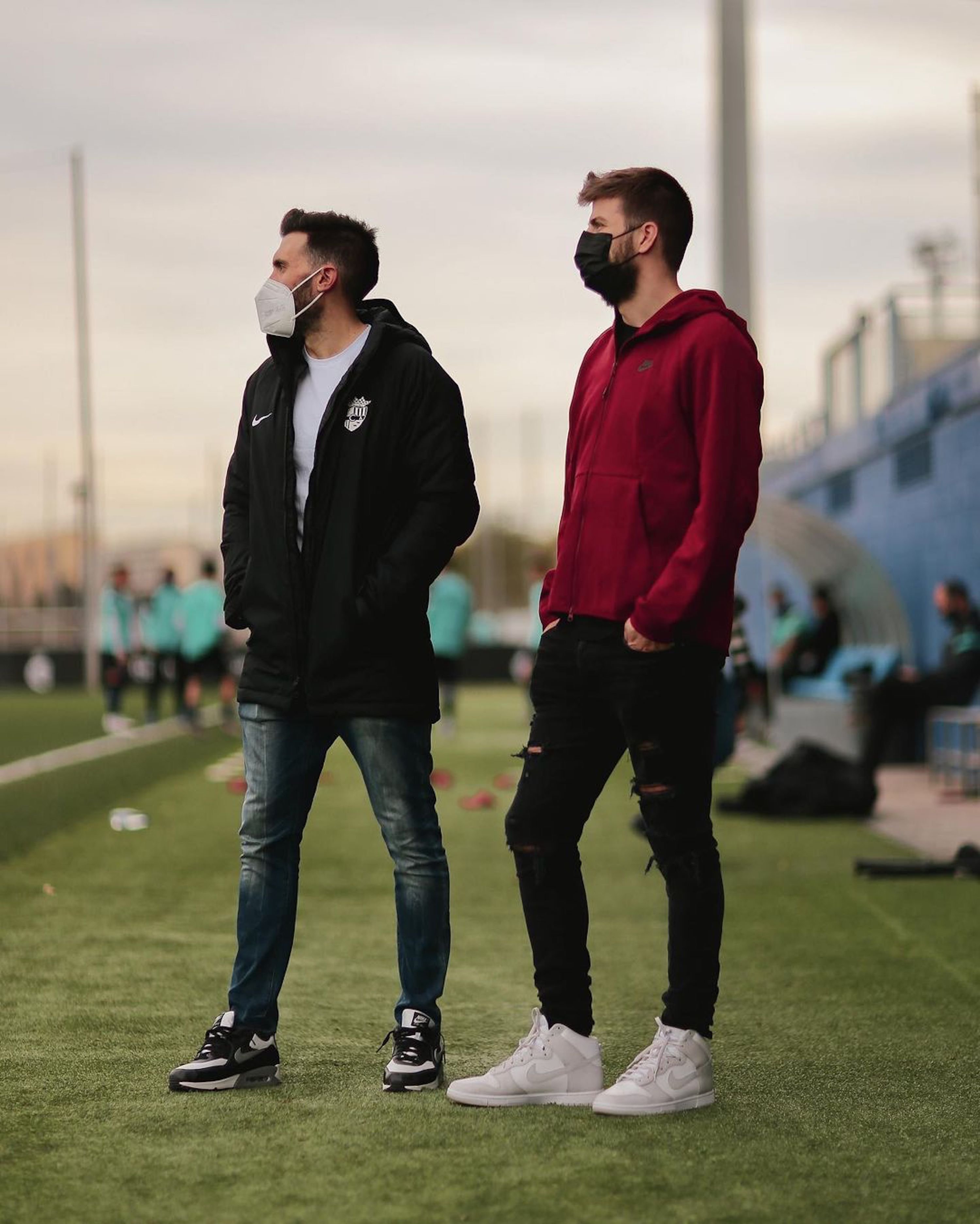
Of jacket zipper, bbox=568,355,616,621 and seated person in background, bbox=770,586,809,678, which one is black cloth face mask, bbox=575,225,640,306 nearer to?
jacket zipper, bbox=568,355,616,621

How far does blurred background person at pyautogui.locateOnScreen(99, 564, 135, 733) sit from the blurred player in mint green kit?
774 millimetres

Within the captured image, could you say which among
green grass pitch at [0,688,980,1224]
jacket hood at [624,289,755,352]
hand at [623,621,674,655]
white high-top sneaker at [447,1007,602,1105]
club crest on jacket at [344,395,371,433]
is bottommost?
green grass pitch at [0,688,980,1224]

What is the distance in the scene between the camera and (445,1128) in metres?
3.75

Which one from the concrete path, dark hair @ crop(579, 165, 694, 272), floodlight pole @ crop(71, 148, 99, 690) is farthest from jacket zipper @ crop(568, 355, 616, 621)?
floodlight pole @ crop(71, 148, 99, 690)

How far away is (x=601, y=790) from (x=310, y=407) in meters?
1.11

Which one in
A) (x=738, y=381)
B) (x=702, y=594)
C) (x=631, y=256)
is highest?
(x=631, y=256)

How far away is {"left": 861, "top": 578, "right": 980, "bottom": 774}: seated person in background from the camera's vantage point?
1252 centimetres

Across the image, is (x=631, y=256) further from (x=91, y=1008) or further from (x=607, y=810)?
(x=607, y=810)

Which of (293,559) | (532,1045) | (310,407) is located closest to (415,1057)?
(532,1045)

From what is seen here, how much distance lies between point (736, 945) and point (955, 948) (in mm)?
753

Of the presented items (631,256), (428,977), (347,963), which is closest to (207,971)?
(347,963)

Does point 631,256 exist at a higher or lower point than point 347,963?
higher

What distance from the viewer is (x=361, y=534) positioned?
405 centimetres

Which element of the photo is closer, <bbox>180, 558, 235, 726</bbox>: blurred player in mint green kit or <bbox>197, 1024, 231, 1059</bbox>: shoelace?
<bbox>197, 1024, 231, 1059</bbox>: shoelace
